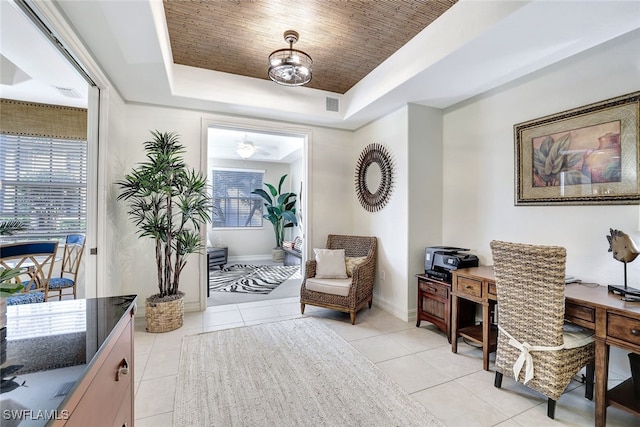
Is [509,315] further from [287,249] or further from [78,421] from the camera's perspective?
[287,249]

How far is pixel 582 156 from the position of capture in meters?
2.33

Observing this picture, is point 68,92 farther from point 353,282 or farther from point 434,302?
point 434,302

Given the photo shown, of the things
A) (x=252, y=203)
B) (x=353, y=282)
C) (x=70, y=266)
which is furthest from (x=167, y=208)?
(x=252, y=203)

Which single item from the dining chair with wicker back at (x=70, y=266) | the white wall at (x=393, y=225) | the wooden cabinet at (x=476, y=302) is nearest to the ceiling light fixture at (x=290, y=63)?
the white wall at (x=393, y=225)

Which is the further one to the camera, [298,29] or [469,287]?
[298,29]

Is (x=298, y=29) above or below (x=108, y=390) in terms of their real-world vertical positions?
above

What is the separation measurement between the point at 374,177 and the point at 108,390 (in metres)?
3.62

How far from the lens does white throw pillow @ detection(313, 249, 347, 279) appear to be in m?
3.64

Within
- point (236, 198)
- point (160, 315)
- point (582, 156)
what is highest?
point (582, 156)

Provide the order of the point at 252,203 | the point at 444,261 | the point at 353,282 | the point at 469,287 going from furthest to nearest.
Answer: the point at 252,203
the point at 353,282
the point at 444,261
the point at 469,287

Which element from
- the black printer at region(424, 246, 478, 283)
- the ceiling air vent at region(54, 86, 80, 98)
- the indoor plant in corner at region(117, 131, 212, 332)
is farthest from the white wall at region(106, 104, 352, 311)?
the black printer at region(424, 246, 478, 283)

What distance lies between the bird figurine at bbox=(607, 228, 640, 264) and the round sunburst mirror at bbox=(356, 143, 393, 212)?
84.7 inches

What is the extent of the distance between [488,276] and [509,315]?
44cm

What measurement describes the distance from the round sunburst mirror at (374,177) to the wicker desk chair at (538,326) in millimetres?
1857
